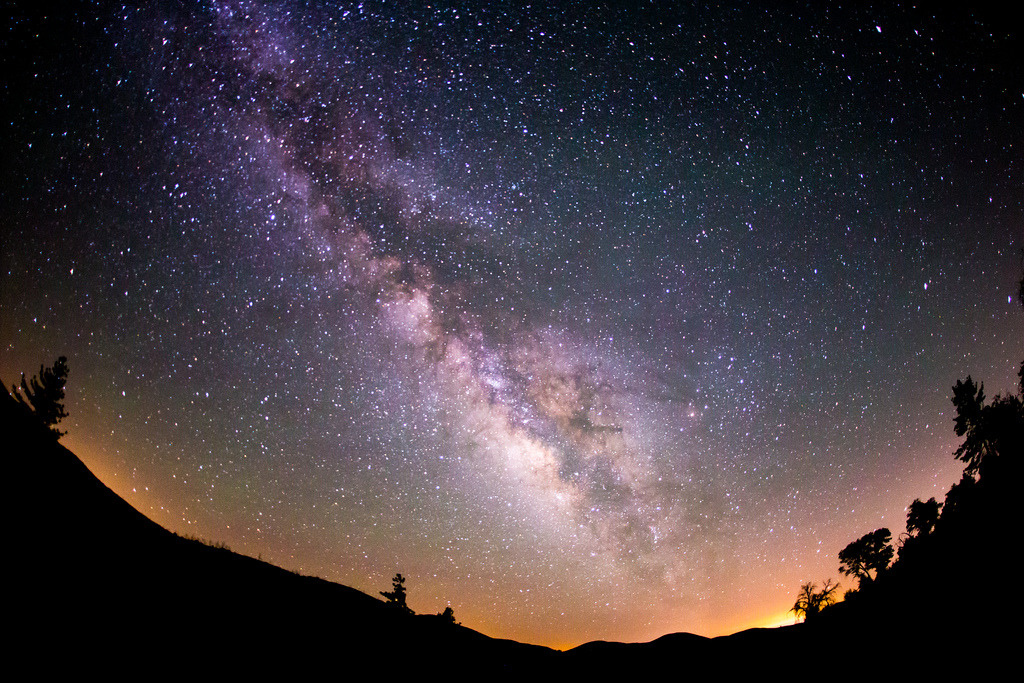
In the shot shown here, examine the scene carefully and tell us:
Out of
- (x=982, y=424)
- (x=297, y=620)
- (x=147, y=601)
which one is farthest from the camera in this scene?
(x=982, y=424)

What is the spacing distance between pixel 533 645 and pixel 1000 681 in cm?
1343

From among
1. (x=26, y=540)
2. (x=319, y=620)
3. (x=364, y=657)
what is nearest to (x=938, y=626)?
(x=364, y=657)

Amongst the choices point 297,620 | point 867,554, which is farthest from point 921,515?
point 297,620

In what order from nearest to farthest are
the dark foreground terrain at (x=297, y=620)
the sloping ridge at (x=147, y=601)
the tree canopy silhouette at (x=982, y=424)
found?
1. the sloping ridge at (x=147, y=601)
2. the dark foreground terrain at (x=297, y=620)
3. the tree canopy silhouette at (x=982, y=424)

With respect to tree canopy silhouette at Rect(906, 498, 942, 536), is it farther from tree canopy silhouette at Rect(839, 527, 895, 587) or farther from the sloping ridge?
the sloping ridge

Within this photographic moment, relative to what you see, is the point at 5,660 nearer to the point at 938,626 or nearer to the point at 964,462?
the point at 938,626

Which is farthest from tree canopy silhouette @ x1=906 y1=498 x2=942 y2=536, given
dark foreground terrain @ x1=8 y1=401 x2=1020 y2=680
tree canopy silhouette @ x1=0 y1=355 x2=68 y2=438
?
tree canopy silhouette @ x1=0 y1=355 x2=68 y2=438

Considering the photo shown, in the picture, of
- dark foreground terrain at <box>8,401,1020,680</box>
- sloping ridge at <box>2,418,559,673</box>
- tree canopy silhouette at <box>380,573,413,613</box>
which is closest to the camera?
sloping ridge at <box>2,418,559,673</box>

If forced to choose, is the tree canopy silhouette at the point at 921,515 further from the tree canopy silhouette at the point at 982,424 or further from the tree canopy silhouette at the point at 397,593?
the tree canopy silhouette at the point at 397,593

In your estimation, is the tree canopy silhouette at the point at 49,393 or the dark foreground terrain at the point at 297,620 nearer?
the dark foreground terrain at the point at 297,620

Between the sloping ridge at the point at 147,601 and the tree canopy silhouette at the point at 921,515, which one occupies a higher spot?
the tree canopy silhouette at the point at 921,515

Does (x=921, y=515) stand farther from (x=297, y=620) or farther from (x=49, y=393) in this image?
(x=49, y=393)

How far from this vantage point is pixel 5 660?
487 centimetres

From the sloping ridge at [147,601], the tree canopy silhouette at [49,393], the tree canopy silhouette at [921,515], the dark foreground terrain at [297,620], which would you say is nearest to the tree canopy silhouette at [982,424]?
the tree canopy silhouette at [921,515]
